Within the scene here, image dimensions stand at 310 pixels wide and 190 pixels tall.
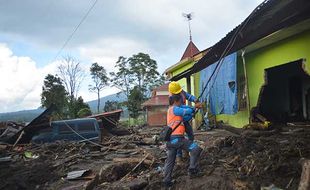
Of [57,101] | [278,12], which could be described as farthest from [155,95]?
[278,12]

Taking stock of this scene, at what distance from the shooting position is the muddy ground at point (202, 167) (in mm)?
5898

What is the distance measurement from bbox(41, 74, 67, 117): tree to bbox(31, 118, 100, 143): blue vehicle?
33943mm

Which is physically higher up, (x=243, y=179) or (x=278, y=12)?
(x=278, y=12)

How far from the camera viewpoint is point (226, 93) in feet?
49.5

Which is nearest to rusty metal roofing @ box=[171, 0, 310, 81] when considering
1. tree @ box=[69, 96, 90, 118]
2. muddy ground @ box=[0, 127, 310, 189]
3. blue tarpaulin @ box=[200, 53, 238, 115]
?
muddy ground @ box=[0, 127, 310, 189]

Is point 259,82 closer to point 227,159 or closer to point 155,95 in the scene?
point 227,159

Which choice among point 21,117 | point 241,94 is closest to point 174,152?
point 241,94

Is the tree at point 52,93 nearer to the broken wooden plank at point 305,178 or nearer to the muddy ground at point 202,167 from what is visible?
the muddy ground at point 202,167

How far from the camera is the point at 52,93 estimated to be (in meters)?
52.7

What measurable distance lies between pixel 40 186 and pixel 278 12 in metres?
7.32

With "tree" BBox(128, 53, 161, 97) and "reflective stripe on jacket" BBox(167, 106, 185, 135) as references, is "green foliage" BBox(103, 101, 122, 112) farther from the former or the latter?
"reflective stripe on jacket" BBox(167, 106, 185, 135)

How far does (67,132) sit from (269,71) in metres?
9.24

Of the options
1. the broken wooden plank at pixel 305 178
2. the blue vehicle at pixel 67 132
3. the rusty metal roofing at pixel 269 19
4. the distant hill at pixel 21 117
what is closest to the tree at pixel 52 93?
the distant hill at pixel 21 117

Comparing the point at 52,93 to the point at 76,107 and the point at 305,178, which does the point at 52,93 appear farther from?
the point at 305,178
